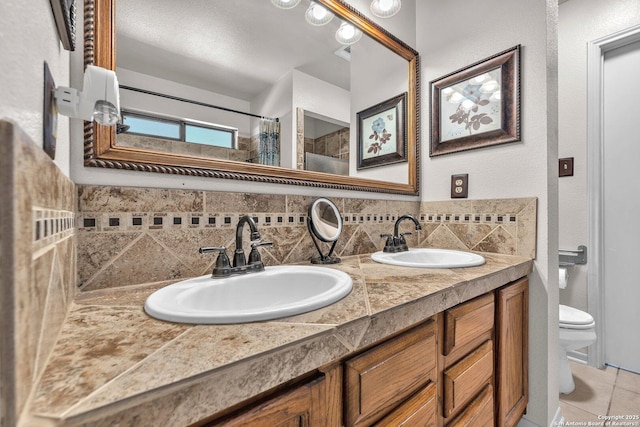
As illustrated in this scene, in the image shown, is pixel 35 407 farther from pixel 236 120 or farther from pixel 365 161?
pixel 365 161

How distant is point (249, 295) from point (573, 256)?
2055 millimetres

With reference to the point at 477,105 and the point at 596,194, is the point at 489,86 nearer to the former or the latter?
the point at 477,105

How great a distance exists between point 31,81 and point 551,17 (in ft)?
5.80

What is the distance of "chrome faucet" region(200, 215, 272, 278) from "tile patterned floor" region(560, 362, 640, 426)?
1.63m

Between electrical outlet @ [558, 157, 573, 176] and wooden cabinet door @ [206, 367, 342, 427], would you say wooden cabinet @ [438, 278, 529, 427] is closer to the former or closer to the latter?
wooden cabinet door @ [206, 367, 342, 427]

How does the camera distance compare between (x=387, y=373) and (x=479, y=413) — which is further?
(x=479, y=413)

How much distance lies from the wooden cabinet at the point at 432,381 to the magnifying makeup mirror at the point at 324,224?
1.52 feet

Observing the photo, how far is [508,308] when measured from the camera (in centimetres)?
103

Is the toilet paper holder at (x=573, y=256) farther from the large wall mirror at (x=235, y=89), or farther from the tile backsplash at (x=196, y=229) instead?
the large wall mirror at (x=235, y=89)

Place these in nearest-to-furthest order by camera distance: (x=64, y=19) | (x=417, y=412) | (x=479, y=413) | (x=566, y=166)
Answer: (x=64, y=19)
(x=417, y=412)
(x=479, y=413)
(x=566, y=166)

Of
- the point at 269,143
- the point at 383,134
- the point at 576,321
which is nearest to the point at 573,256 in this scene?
the point at 576,321

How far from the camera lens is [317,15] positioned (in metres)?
1.18

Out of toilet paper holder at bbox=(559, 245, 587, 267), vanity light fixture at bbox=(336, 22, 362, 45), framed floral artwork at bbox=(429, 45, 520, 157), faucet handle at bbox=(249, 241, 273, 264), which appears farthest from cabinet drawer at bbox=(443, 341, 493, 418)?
vanity light fixture at bbox=(336, 22, 362, 45)

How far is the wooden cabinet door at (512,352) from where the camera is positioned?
1000 millimetres
